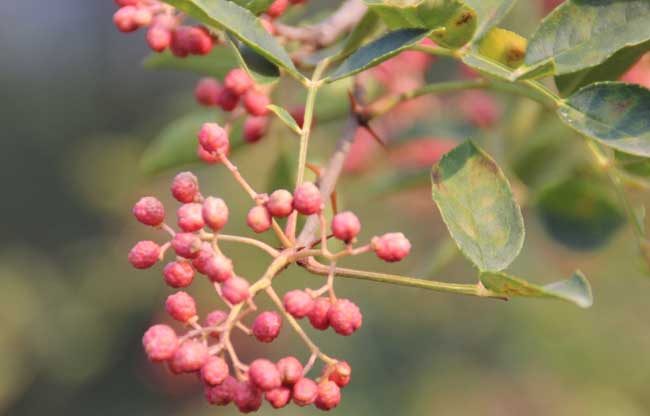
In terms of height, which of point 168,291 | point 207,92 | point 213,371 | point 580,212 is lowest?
point 168,291

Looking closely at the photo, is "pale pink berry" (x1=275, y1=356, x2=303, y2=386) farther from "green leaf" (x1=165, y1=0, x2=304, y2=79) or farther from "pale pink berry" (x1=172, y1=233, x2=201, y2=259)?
"green leaf" (x1=165, y1=0, x2=304, y2=79)

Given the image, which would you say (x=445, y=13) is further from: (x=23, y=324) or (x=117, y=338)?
(x=117, y=338)

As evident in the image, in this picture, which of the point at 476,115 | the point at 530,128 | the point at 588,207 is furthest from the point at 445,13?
the point at 476,115

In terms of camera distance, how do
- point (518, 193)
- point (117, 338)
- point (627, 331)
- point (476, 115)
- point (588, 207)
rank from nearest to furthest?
point (588, 207) < point (518, 193) < point (476, 115) < point (627, 331) < point (117, 338)

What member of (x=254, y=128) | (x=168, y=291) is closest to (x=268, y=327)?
(x=254, y=128)

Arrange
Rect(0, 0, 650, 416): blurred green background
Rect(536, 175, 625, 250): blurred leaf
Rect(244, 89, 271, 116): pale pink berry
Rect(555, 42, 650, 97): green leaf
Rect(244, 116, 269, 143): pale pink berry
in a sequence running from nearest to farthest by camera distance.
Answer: Rect(555, 42, 650, 97): green leaf < Rect(244, 89, 271, 116): pale pink berry < Rect(244, 116, 269, 143): pale pink berry < Rect(536, 175, 625, 250): blurred leaf < Rect(0, 0, 650, 416): blurred green background

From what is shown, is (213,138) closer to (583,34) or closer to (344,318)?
(344,318)

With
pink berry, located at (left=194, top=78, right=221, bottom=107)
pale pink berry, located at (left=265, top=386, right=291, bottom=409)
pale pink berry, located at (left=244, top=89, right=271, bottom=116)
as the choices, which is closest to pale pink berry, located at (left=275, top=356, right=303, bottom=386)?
pale pink berry, located at (left=265, top=386, right=291, bottom=409)
